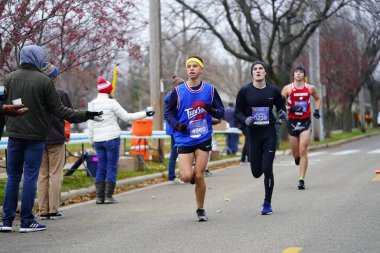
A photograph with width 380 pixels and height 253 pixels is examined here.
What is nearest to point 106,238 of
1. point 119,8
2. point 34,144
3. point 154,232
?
point 154,232

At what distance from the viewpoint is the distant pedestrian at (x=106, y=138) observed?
41.0 feet

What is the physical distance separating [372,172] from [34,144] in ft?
31.6

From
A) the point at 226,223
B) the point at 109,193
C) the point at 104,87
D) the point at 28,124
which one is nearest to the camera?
the point at 28,124

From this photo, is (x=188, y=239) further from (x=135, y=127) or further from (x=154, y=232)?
(x=135, y=127)

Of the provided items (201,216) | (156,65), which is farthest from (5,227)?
(156,65)

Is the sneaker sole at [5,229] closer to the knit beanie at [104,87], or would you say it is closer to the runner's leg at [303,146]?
the knit beanie at [104,87]

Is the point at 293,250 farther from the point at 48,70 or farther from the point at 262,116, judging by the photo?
the point at 48,70

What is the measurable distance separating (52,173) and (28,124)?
1820 millimetres

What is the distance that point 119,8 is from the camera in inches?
565

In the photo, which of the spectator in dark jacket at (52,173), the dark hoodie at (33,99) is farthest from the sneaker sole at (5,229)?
the spectator in dark jacket at (52,173)

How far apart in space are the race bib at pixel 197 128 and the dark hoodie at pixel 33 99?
4.54 feet

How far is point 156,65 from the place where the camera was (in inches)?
810

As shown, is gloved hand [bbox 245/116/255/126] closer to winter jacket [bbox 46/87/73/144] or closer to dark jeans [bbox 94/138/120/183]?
winter jacket [bbox 46/87/73/144]

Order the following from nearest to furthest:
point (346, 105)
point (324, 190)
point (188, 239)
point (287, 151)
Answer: point (188, 239)
point (324, 190)
point (287, 151)
point (346, 105)
